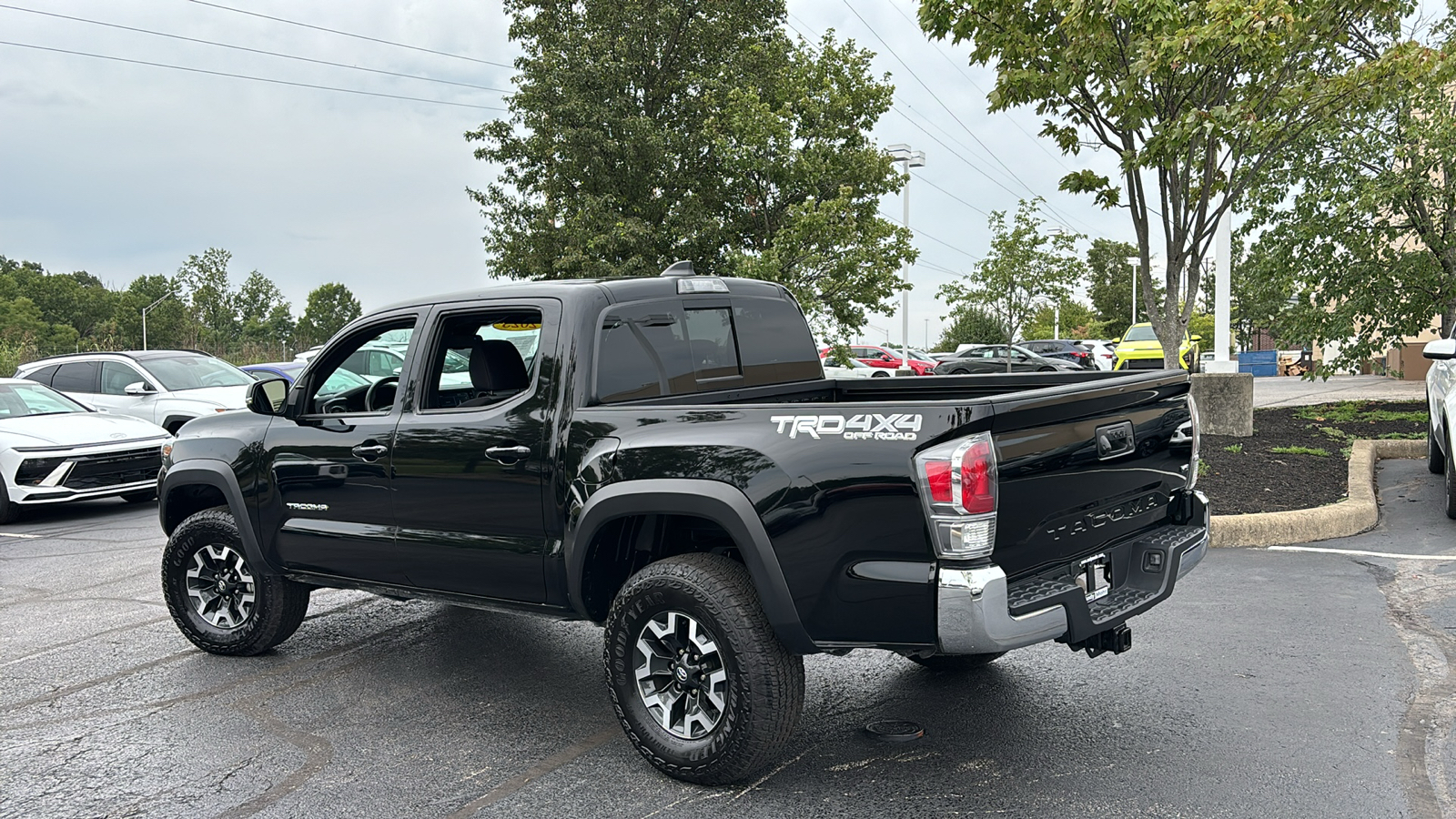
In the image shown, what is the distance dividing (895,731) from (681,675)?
955 millimetres

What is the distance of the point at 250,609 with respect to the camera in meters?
5.55

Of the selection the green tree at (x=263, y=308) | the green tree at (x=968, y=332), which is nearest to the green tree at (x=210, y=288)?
the green tree at (x=263, y=308)

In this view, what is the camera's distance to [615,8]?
28.5 meters

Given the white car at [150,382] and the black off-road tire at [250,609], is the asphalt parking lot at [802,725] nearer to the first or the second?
the black off-road tire at [250,609]

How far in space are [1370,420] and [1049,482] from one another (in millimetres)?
13936

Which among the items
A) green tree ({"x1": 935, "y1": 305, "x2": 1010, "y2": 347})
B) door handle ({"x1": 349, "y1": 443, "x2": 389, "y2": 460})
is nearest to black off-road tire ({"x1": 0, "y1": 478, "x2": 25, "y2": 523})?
door handle ({"x1": 349, "y1": 443, "x2": 389, "y2": 460})

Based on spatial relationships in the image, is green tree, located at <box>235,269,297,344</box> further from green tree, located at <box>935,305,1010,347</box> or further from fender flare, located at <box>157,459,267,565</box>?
fender flare, located at <box>157,459,267,565</box>

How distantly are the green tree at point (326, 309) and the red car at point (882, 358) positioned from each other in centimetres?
11563

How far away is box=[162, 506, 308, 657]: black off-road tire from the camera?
17.9 feet

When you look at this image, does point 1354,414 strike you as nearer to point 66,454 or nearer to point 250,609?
point 250,609


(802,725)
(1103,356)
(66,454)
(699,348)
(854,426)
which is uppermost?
(699,348)

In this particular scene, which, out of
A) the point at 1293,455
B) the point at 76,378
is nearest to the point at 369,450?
the point at 1293,455

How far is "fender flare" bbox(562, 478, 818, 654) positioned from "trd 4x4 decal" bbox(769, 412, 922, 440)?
0.30 metres

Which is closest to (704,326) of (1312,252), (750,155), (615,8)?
(1312,252)
